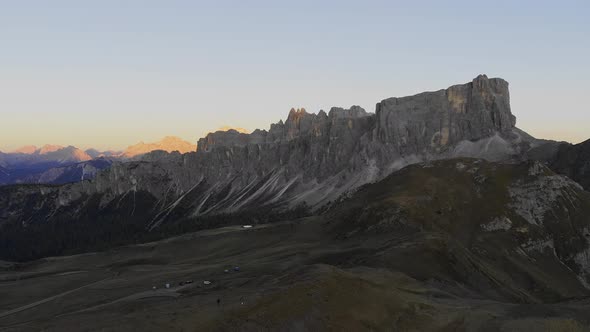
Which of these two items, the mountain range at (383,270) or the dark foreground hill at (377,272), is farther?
the mountain range at (383,270)

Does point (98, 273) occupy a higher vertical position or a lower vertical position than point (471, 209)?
lower

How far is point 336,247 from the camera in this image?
474 feet

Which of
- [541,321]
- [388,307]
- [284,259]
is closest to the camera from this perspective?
[541,321]

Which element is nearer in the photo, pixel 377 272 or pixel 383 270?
pixel 377 272

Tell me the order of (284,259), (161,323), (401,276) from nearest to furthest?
(161,323) < (401,276) < (284,259)

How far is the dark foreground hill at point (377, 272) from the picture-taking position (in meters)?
64.6

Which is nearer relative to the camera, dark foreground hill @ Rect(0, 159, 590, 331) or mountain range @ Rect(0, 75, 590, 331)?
dark foreground hill @ Rect(0, 159, 590, 331)

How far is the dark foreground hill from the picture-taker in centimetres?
6456

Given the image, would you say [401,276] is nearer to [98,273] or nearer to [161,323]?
[161,323]

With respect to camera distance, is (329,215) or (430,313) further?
(329,215)

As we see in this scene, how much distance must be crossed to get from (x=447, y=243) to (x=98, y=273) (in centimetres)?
9819

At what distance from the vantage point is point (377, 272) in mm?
94125

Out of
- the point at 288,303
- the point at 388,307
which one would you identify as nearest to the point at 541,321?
the point at 388,307

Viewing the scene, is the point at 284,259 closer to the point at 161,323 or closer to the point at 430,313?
the point at 430,313
